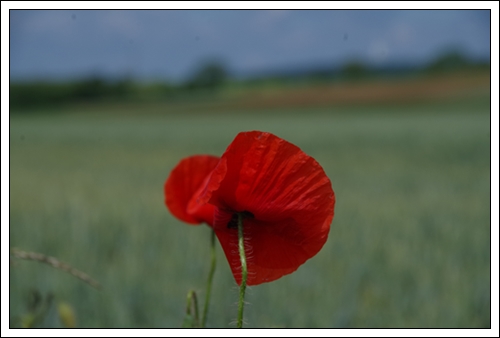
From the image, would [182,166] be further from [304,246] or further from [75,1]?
[75,1]

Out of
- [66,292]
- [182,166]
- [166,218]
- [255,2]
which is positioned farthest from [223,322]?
[166,218]

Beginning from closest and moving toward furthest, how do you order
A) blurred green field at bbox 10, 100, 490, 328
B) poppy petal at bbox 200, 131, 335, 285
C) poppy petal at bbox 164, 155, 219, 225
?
poppy petal at bbox 200, 131, 335, 285 < poppy petal at bbox 164, 155, 219, 225 < blurred green field at bbox 10, 100, 490, 328

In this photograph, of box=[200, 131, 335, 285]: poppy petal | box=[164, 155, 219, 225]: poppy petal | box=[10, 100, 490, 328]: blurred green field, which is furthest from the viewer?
box=[10, 100, 490, 328]: blurred green field

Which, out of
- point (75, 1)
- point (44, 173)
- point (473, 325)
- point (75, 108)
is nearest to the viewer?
point (75, 1)

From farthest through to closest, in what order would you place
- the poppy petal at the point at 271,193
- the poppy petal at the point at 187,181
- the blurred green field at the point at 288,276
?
1. the blurred green field at the point at 288,276
2. the poppy petal at the point at 187,181
3. the poppy petal at the point at 271,193

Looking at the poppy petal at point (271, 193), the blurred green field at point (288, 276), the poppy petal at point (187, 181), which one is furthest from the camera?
the blurred green field at point (288, 276)

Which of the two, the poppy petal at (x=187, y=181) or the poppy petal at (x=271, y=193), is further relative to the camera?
the poppy petal at (x=187, y=181)

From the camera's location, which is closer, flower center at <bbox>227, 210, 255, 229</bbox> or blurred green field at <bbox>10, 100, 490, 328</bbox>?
flower center at <bbox>227, 210, 255, 229</bbox>

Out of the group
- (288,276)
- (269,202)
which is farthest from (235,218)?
(288,276)
